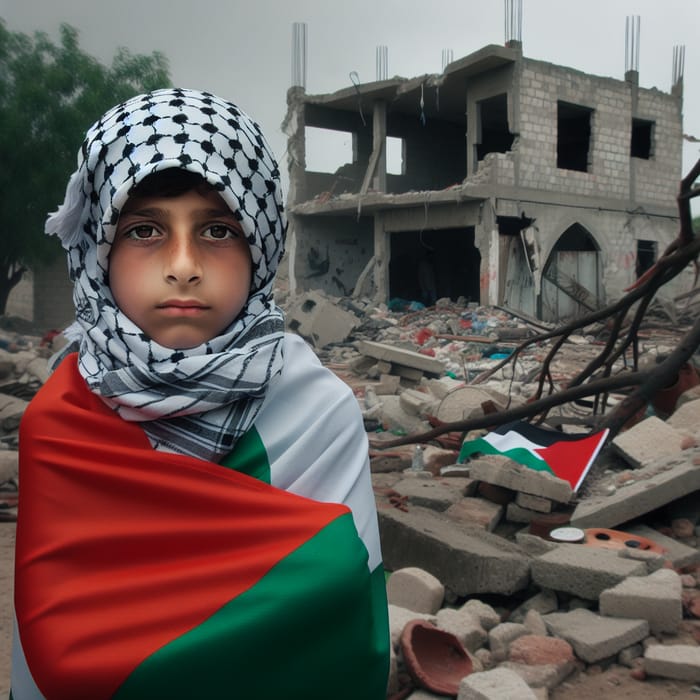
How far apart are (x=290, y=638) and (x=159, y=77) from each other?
21752mm

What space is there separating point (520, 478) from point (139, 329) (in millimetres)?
3460

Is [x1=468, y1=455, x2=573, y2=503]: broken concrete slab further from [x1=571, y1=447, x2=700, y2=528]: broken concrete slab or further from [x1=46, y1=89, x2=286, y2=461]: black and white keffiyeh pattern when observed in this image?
[x1=46, y1=89, x2=286, y2=461]: black and white keffiyeh pattern

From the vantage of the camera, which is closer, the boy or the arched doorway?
the boy

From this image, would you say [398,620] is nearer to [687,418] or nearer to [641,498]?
[641,498]

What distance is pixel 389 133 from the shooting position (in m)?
21.5

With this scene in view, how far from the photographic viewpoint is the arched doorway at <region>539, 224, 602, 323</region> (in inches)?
706

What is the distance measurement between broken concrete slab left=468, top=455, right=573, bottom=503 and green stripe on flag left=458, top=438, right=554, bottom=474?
10.6 inches

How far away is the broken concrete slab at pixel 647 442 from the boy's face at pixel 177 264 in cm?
426

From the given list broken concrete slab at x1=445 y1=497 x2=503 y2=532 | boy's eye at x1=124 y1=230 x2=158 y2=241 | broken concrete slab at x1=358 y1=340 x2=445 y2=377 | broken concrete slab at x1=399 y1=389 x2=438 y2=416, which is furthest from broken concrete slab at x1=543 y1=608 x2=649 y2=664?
broken concrete slab at x1=358 y1=340 x2=445 y2=377

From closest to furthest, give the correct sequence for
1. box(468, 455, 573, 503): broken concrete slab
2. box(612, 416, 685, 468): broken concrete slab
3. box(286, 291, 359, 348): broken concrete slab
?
1. box(468, 455, 573, 503): broken concrete slab
2. box(612, 416, 685, 468): broken concrete slab
3. box(286, 291, 359, 348): broken concrete slab

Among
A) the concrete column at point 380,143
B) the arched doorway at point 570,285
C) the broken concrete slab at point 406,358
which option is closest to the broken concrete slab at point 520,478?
the broken concrete slab at point 406,358

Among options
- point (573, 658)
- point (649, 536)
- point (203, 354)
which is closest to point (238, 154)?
point (203, 354)

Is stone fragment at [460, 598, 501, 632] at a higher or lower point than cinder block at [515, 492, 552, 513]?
lower

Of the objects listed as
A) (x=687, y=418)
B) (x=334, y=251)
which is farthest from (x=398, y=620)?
(x=334, y=251)
